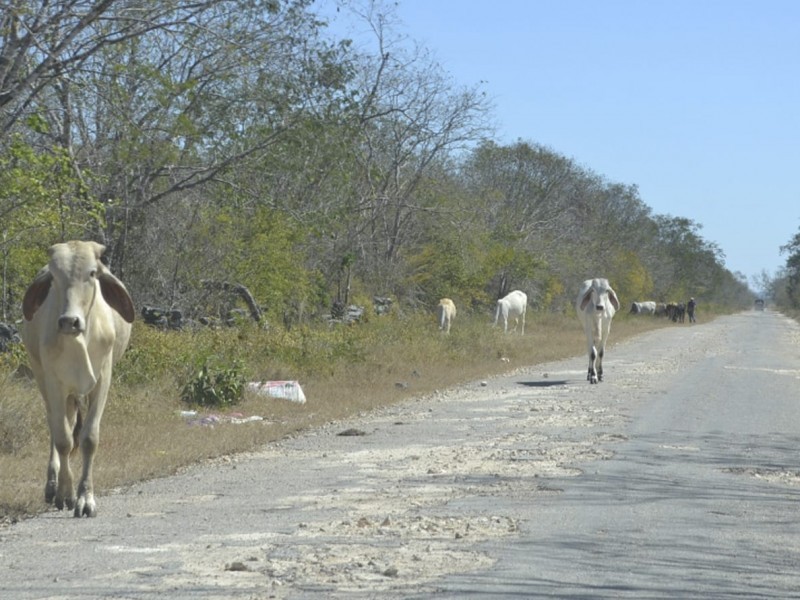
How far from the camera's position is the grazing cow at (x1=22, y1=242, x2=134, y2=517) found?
865cm

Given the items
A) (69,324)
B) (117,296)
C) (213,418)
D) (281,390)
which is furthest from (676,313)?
(69,324)

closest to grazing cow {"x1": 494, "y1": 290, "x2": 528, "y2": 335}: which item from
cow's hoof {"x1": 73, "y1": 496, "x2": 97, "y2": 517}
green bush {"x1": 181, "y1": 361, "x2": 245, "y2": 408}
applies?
green bush {"x1": 181, "y1": 361, "x2": 245, "y2": 408}

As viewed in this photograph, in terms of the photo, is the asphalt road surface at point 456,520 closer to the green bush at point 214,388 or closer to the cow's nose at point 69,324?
the cow's nose at point 69,324

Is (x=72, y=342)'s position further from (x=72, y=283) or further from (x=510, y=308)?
(x=510, y=308)

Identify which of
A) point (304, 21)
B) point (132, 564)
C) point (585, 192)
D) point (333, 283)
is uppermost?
point (585, 192)

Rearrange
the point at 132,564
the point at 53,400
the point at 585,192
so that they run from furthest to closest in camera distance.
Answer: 1. the point at 585,192
2. the point at 53,400
3. the point at 132,564

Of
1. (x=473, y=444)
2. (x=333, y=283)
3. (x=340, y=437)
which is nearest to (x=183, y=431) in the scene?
(x=340, y=437)

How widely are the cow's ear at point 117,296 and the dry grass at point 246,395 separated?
1477mm

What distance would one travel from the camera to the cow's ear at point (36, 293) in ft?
30.1

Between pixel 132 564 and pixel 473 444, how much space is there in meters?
6.25

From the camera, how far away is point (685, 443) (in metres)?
13.0

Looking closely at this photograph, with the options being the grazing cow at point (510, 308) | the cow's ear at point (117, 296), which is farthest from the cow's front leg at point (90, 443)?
the grazing cow at point (510, 308)

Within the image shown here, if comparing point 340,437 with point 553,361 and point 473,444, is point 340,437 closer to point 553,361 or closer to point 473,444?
point 473,444

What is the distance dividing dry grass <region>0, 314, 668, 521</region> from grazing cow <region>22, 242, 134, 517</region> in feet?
1.47
